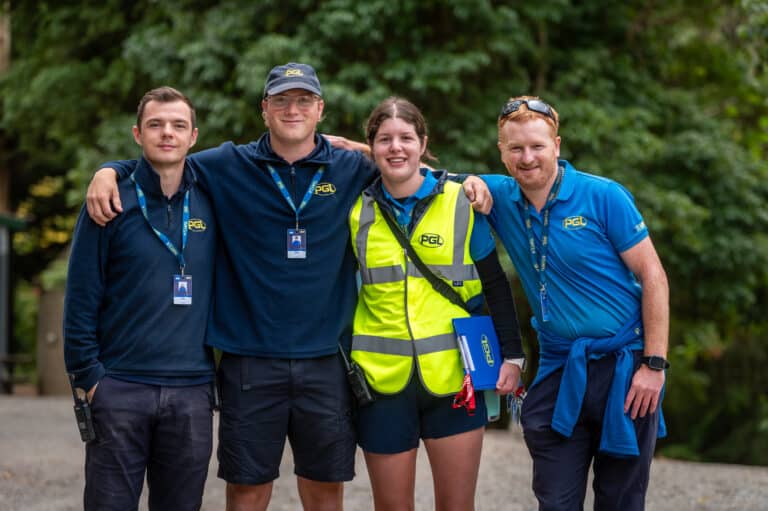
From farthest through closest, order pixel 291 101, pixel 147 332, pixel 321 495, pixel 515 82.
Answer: pixel 515 82, pixel 321 495, pixel 291 101, pixel 147 332

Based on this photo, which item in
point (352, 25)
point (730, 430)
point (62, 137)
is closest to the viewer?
point (352, 25)

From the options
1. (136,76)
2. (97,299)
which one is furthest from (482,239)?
(136,76)

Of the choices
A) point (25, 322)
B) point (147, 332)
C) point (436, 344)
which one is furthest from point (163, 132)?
point (25, 322)

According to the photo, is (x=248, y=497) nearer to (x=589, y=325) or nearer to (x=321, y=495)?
(x=321, y=495)

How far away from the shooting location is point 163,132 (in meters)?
4.20

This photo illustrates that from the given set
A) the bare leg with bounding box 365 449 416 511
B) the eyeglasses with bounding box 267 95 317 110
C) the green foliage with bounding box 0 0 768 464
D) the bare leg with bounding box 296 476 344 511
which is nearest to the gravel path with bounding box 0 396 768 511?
the bare leg with bounding box 296 476 344 511

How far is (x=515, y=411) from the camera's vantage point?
454 centimetres

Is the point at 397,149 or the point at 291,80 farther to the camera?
the point at 291,80

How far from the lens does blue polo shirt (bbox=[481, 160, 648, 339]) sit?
404 cm

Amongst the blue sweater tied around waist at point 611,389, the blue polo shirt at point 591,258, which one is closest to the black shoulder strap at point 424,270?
the blue polo shirt at point 591,258

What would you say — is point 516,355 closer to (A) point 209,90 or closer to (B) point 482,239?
(B) point 482,239

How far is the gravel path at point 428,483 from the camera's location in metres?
7.58

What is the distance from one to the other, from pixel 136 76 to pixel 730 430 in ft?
43.8

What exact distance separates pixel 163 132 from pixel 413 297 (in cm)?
140
